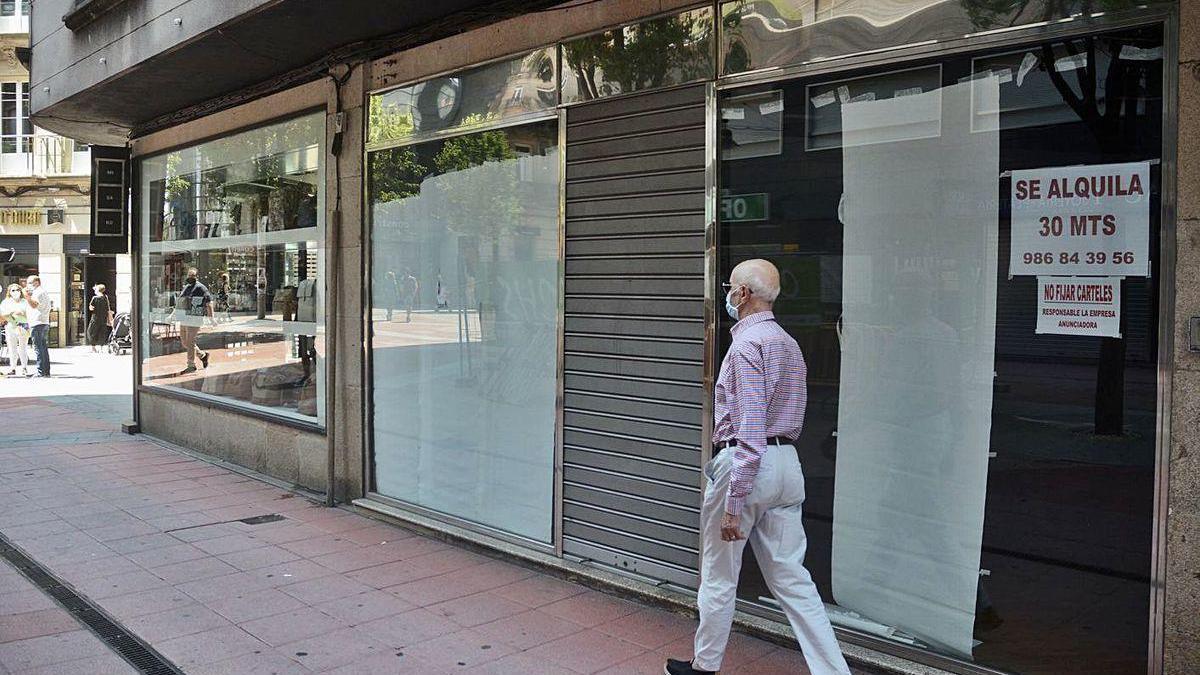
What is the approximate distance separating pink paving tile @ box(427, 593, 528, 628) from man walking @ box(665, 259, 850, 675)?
1549 mm

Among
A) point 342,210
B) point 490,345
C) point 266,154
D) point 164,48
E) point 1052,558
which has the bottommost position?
point 1052,558

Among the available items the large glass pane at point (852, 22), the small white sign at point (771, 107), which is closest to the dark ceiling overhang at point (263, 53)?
the large glass pane at point (852, 22)

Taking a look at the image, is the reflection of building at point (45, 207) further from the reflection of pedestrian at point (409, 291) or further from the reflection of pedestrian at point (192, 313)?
the reflection of pedestrian at point (409, 291)

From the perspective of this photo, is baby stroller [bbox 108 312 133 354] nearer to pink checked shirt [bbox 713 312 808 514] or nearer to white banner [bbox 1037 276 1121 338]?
pink checked shirt [bbox 713 312 808 514]

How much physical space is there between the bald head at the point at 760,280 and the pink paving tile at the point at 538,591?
2.48 meters

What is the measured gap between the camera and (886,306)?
15.3ft

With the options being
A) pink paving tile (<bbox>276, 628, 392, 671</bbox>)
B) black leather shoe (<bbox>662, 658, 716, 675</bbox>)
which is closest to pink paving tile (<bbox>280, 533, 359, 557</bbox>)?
pink paving tile (<bbox>276, 628, 392, 671</bbox>)

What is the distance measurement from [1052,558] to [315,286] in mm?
6592

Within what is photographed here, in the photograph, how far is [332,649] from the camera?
4.87 metres

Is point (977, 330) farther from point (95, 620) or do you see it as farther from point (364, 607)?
point (95, 620)

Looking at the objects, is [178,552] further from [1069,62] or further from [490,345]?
[1069,62]

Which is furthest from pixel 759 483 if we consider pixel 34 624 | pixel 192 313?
pixel 192 313

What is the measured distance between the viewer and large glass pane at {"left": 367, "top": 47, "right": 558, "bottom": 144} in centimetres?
633

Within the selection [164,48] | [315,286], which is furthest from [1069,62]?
[164,48]
